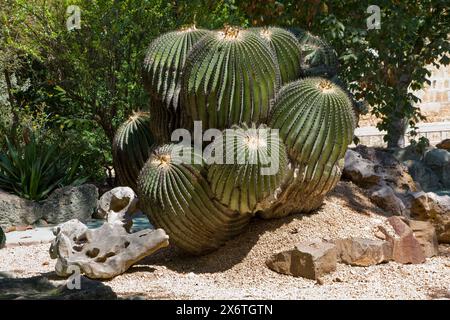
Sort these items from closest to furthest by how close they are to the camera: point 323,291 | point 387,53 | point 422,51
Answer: point 323,291 < point 387,53 < point 422,51

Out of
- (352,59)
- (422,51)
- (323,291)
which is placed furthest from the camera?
(422,51)

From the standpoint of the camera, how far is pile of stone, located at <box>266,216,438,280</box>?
19.5 feet

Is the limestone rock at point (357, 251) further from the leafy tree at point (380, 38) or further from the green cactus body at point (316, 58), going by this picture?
the leafy tree at point (380, 38)

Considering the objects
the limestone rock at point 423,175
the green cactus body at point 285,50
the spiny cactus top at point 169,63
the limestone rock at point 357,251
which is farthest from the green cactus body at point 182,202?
the limestone rock at point 423,175

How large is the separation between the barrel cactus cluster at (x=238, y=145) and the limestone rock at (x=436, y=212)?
126cm

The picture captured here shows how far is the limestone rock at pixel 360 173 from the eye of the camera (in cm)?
785

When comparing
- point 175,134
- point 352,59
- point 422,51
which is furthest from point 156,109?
point 422,51

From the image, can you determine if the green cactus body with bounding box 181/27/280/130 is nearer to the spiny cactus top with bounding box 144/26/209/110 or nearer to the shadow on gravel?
the spiny cactus top with bounding box 144/26/209/110

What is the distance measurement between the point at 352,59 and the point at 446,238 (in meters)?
2.31

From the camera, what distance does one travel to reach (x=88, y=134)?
10969mm

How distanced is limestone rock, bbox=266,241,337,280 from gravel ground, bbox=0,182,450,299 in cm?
5

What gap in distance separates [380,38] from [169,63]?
3.44 meters

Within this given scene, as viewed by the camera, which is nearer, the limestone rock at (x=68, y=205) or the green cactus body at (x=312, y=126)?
the green cactus body at (x=312, y=126)

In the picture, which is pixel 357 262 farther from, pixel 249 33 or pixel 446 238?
pixel 249 33
